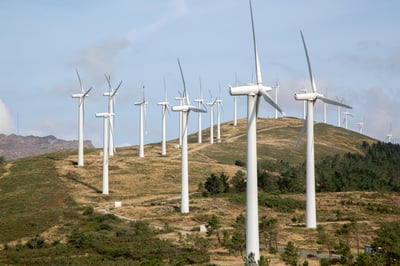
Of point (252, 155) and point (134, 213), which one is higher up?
point (252, 155)

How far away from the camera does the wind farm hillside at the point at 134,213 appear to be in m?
71.8

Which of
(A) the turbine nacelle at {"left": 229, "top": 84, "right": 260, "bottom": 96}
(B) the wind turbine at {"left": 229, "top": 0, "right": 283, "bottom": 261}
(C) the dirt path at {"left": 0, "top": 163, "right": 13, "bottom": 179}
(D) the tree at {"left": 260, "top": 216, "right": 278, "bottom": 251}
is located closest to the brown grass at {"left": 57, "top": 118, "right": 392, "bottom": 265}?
(D) the tree at {"left": 260, "top": 216, "right": 278, "bottom": 251}

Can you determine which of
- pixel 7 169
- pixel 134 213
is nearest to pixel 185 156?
pixel 134 213

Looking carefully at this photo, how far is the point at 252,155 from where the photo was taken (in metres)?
55.1

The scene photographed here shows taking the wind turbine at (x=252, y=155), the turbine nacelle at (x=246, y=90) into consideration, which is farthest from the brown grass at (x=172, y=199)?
the turbine nacelle at (x=246, y=90)

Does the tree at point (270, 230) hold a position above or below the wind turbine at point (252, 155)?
below

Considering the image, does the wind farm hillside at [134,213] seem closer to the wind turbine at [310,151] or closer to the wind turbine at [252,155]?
the wind turbine at [310,151]

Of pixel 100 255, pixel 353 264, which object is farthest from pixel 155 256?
pixel 353 264

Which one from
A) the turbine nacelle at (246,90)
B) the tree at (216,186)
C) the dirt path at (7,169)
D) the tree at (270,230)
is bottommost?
the tree at (270,230)

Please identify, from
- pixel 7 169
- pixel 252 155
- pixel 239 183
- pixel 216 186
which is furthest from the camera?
pixel 7 169

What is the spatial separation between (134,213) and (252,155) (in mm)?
50528

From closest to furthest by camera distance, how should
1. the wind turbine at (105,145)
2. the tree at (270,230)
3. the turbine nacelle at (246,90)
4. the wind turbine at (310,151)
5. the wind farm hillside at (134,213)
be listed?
the turbine nacelle at (246,90), the wind farm hillside at (134,213), the tree at (270,230), the wind turbine at (310,151), the wind turbine at (105,145)

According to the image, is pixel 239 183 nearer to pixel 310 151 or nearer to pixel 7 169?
pixel 310 151

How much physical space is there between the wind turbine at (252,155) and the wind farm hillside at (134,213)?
8.19 meters
